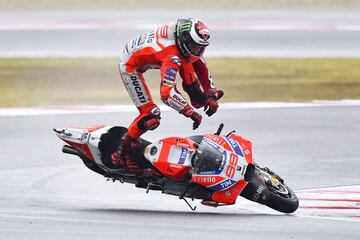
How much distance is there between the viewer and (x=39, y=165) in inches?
467

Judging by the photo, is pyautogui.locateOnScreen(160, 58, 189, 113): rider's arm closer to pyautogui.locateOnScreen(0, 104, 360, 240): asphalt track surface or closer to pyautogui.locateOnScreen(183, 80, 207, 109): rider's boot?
pyautogui.locateOnScreen(183, 80, 207, 109): rider's boot

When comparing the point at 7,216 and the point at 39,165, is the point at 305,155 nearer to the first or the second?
the point at 39,165

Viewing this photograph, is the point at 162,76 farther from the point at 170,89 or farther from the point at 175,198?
the point at 175,198

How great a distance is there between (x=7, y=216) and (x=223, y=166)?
1.97m

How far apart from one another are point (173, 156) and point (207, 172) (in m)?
0.39

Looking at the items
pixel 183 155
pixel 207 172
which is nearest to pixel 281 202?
pixel 207 172

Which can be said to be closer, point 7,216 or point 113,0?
point 7,216

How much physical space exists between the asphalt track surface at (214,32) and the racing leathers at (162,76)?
1375 cm

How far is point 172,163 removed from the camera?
9406 mm

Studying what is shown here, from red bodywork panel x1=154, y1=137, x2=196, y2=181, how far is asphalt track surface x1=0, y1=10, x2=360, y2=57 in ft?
46.6

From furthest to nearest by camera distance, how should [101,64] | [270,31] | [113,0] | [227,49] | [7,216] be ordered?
[113,0] → [270,31] → [227,49] → [101,64] → [7,216]

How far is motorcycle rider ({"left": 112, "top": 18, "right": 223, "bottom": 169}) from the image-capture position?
30.1 feet

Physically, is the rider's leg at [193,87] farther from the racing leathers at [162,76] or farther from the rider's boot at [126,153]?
the rider's boot at [126,153]

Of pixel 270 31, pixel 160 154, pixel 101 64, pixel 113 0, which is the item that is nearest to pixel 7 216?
pixel 160 154
